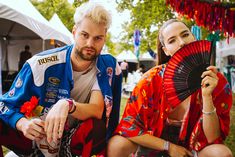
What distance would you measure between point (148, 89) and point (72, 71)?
49 cm

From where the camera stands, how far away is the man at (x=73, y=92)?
1.71m

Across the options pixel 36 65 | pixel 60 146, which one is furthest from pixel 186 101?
pixel 36 65

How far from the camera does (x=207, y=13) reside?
14.4 feet

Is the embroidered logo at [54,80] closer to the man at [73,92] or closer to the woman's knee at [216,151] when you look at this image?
the man at [73,92]

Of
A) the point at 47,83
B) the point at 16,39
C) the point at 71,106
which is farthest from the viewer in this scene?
the point at 16,39

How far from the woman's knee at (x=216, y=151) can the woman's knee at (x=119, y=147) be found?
0.42 metres

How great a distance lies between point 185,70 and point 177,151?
0.48 m

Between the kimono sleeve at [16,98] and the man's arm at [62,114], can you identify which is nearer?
the man's arm at [62,114]

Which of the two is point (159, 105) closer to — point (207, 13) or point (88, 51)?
point (88, 51)

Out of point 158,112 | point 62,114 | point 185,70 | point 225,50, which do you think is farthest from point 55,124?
point 225,50

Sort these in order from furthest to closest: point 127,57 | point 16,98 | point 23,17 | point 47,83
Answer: point 127,57 < point 23,17 < point 47,83 < point 16,98

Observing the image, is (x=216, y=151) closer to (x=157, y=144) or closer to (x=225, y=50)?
(x=157, y=144)

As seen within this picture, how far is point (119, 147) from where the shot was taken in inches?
69.9

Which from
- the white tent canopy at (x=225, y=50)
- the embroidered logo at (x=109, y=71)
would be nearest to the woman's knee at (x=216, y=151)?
the embroidered logo at (x=109, y=71)
